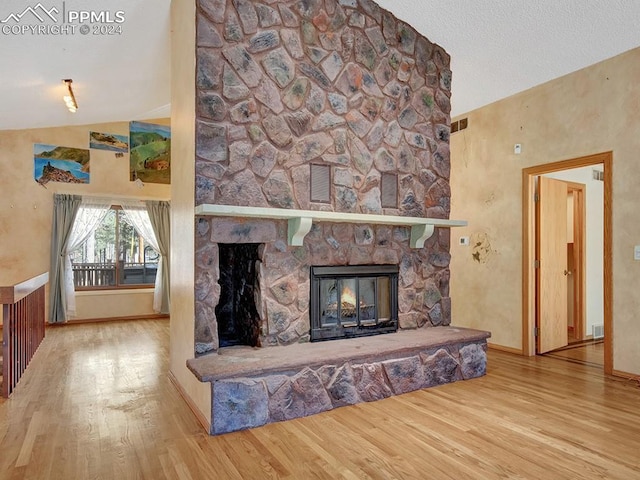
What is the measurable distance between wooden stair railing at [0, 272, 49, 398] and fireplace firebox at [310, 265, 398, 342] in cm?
243

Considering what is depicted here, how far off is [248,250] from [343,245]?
2.65 ft

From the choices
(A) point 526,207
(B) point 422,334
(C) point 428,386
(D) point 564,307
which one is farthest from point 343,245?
(D) point 564,307

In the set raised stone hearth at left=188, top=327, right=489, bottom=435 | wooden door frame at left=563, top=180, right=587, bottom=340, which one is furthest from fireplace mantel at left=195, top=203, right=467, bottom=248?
wooden door frame at left=563, top=180, right=587, bottom=340

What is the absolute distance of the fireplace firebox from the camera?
11.2ft

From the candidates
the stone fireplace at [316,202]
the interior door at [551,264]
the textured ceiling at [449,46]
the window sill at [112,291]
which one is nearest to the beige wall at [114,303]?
the window sill at [112,291]

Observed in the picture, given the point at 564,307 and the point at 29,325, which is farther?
the point at 564,307

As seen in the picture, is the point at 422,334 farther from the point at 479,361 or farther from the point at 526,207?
the point at 526,207

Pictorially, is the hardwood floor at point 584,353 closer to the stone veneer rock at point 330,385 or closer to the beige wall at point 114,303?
the stone veneer rock at point 330,385

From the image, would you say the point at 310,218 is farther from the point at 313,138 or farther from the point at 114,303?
the point at 114,303

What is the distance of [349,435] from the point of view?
101 inches

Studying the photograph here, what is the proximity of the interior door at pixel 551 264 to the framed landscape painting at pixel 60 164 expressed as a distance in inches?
254

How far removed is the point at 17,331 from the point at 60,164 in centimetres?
351

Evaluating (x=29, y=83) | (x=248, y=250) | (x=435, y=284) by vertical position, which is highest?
(x=29, y=83)

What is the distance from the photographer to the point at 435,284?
161 inches
